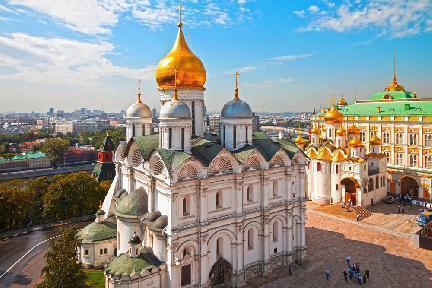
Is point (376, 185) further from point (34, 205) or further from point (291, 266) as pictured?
point (34, 205)

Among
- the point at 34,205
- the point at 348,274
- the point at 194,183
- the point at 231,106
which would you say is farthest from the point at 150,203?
the point at 34,205

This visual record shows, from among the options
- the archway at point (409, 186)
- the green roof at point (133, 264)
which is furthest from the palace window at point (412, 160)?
the green roof at point (133, 264)

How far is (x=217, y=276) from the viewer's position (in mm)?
19625

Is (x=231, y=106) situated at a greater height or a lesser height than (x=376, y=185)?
greater

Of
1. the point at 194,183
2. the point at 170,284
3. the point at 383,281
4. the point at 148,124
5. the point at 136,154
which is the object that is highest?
the point at 148,124

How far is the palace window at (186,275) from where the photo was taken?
18109 millimetres

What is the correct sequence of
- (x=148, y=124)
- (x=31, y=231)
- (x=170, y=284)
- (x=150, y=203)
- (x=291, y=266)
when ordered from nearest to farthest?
(x=170, y=284)
(x=150, y=203)
(x=291, y=266)
(x=148, y=124)
(x=31, y=231)

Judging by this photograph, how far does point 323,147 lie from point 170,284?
25104 mm

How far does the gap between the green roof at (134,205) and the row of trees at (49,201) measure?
1249 cm

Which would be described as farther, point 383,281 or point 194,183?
point 383,281

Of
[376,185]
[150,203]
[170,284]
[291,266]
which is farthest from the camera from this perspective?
[376,185]

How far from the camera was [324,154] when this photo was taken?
36.5 metres

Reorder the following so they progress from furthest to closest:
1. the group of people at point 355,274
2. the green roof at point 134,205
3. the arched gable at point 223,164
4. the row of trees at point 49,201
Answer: the row of trees at point 49,201 < the group of people at point 355,274 < the green roof at point 134,205 < the arched gable at point 223,164

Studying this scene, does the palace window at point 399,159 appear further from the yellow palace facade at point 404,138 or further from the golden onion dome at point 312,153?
the golden onion dome at point 312,153
